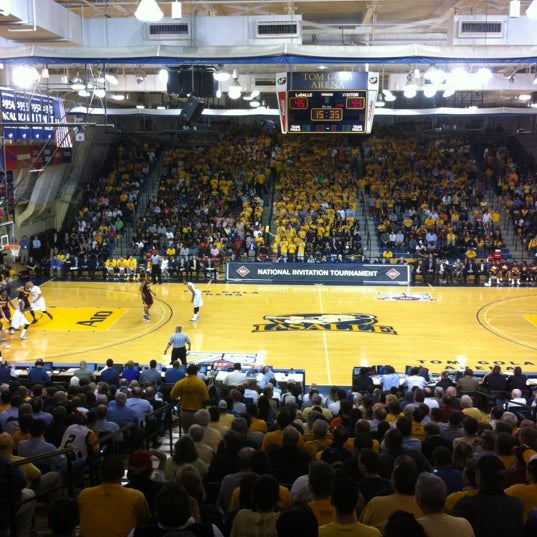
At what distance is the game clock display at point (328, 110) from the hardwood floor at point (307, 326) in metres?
6.28

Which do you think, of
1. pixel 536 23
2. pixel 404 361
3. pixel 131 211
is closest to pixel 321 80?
pixel 536 23

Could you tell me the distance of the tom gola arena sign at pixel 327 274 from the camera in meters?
28.2

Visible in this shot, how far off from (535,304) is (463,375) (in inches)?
469

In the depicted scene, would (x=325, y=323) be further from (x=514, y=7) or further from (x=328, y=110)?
(x=514, y=7)

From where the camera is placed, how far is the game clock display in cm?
1841

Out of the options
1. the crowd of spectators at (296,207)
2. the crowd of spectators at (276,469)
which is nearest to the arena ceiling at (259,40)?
the crowd of spectators at (276,469)

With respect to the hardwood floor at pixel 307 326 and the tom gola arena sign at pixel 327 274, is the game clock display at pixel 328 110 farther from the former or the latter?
the tom gola arena sign at pixel 327 274

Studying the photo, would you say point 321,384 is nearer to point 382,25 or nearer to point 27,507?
point 27,507

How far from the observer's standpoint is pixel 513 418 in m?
8.82

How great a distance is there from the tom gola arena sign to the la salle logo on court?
19.3 feet

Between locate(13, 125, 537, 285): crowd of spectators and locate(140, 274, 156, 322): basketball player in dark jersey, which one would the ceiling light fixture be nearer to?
locate(140, 274, 156, 322): basketball player in dark jersey

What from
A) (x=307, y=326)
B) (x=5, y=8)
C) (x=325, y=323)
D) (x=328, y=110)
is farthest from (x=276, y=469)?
(x=325, y=323)

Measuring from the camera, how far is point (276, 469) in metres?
6.66

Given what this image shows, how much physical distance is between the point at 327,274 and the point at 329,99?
445 inches
